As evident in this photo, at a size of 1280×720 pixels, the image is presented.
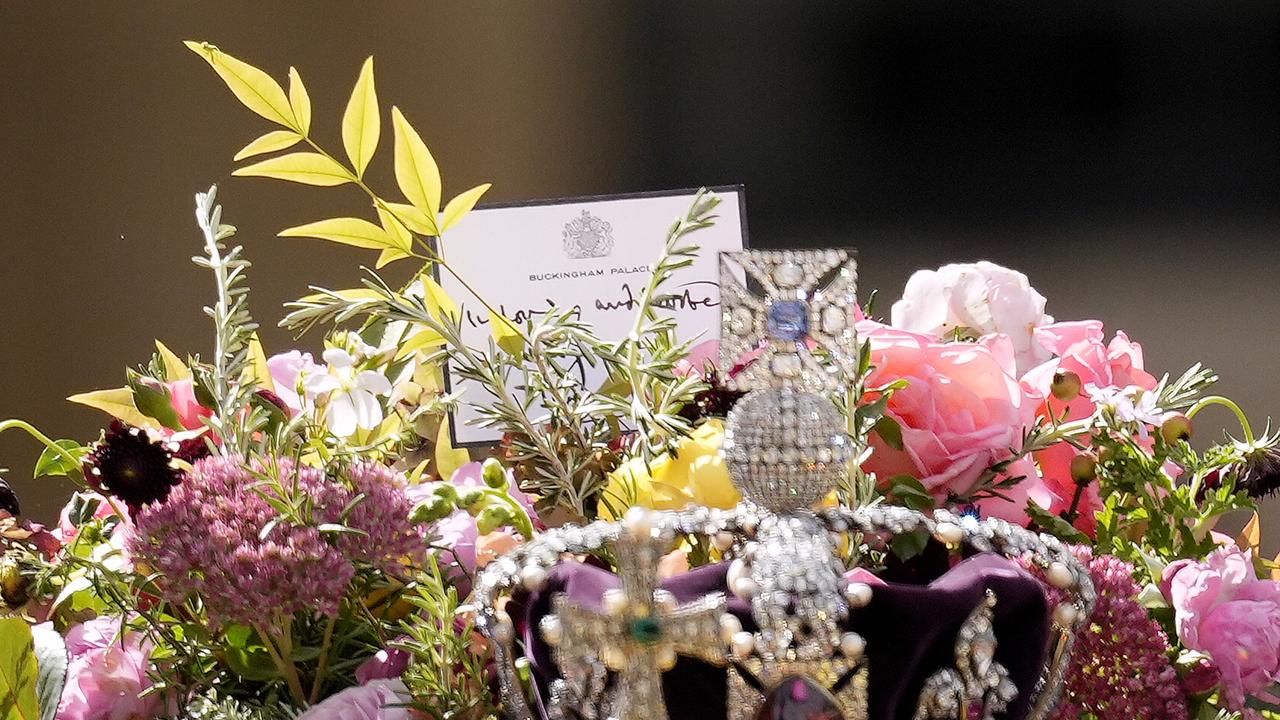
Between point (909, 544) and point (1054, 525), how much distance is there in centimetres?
14

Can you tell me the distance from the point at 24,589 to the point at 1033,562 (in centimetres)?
42

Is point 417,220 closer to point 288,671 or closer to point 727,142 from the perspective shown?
point 288,671

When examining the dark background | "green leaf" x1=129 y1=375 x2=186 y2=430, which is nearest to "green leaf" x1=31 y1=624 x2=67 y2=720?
"green leaf" x1=129 y1=375 x2=186 y2=430

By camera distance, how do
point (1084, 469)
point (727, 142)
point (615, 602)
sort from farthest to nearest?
point (727, 142) < point (1084, 469) < point (615, 602)

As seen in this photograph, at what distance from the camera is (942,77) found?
1944mm

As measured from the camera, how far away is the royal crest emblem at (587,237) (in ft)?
2.17

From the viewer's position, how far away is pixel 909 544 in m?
0.46

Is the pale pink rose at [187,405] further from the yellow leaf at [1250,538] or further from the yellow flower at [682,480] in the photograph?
the yellow leaf at [1250,538]

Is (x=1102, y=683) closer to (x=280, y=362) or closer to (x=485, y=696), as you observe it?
(x=485, y=696)

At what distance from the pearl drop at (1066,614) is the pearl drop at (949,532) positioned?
0.13ft

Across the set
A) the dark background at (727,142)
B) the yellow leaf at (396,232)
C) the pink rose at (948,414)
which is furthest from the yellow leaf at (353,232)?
the dark background at (727,142)

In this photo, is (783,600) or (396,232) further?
(396,232)

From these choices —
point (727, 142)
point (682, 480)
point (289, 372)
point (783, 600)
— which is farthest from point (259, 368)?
point (727, 142)

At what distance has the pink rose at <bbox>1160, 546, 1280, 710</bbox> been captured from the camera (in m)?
0.51
